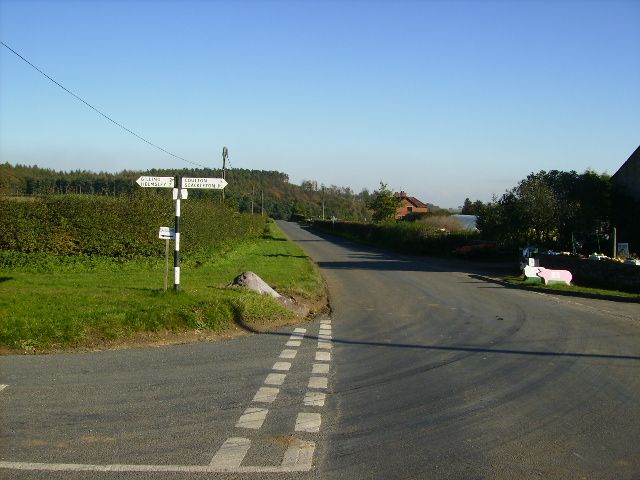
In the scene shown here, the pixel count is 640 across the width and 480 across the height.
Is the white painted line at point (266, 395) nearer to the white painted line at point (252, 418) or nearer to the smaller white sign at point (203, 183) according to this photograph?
the white painted line at point (252, 418)

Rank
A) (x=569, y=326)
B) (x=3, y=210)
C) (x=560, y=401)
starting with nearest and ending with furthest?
(x=560, y=401)
(x=569, y=326)
(x=3, y=210)

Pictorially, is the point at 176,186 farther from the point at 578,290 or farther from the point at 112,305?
the point at 578,290

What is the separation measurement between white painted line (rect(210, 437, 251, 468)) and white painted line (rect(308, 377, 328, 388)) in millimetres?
2057

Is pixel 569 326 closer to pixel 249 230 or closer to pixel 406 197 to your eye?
pixel 249 230

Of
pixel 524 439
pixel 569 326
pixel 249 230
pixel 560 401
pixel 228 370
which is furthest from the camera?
pixel 249 230

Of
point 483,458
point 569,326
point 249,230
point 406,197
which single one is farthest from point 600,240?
point 406,197

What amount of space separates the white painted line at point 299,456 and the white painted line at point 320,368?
2.78 metres

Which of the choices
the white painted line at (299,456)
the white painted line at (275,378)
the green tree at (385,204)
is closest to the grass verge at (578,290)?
the white painted line at (275,378)

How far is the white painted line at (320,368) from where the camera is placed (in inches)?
336

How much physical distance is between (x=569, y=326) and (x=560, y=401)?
604 cm

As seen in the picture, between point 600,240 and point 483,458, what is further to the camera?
point 600,240

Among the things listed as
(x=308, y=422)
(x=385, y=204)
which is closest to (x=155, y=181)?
(x=308, y=422)

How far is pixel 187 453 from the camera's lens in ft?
17.7

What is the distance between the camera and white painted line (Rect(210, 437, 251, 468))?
17.0ft
